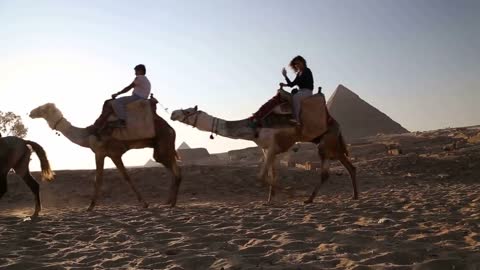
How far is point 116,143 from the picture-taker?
7734 mm

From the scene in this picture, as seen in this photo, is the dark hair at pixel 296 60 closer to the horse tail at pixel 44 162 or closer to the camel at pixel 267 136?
the camel at pixel 267 136

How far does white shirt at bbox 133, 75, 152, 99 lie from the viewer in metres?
7.84

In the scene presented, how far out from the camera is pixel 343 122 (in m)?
71.2

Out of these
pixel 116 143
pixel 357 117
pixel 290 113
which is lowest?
pixel 116 143

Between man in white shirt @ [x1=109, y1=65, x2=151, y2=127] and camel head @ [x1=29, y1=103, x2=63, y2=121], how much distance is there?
3.99 ft

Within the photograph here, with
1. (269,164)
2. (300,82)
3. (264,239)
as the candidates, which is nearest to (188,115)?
(269,164)

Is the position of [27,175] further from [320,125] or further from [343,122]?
[343,122]

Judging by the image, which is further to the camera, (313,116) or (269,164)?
(313,116)

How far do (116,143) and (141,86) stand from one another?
117cm

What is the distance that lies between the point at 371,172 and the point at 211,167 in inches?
221

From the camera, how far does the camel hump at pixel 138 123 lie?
7664mm

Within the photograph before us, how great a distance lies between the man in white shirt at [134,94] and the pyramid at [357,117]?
6327 centimetres

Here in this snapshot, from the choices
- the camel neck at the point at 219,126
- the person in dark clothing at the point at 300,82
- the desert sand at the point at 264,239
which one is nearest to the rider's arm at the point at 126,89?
the camel neck at the point at 219,126

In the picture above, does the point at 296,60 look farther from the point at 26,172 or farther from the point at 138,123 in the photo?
the point at 26,172
